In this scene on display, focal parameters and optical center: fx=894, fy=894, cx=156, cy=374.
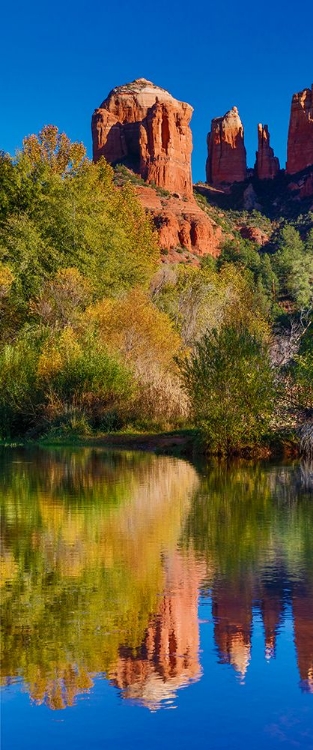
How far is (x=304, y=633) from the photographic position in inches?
314

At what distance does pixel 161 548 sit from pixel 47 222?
115 feet

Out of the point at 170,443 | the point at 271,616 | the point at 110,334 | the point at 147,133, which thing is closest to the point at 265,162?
the point at 147,133

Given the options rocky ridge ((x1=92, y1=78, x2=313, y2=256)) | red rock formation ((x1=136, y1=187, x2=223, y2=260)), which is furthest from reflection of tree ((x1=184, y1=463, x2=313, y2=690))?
red rock formation ((x1=136, y1=187, x2=223, y2=260))

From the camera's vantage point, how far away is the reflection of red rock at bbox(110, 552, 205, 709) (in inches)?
265

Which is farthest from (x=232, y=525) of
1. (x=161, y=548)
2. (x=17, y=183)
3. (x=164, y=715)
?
(x=17, y=183)

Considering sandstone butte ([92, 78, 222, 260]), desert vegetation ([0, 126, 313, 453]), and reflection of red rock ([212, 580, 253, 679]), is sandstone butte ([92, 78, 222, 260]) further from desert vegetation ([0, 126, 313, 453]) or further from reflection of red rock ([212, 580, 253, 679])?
reflection of red rock ([212, 580, 253, 679])

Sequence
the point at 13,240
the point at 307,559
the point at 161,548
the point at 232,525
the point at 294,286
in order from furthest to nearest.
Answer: the point at 294,286 → the point at 13,240 → the point at 232,525 → the point at 161,548 → the point at 307,559

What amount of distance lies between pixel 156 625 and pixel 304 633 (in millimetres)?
1362

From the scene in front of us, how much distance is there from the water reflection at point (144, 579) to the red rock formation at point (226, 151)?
5939 inches

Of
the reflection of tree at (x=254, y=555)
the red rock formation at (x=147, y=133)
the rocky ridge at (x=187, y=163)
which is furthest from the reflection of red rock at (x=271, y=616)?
the red rock formation at (x=147, y=133)

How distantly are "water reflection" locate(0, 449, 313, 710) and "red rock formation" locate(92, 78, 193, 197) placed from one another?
122 meters

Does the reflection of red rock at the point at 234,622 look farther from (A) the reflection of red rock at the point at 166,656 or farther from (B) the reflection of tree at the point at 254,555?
(A) the reflection of red rock at the point at 166,656

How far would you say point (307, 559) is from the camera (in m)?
11.3

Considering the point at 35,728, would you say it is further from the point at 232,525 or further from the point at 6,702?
the point at 232,525
